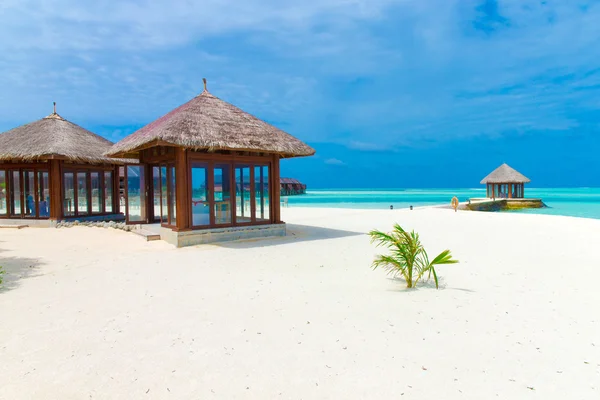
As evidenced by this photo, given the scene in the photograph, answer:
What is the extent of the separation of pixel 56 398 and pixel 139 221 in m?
8.83

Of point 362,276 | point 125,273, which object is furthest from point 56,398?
point 362,276

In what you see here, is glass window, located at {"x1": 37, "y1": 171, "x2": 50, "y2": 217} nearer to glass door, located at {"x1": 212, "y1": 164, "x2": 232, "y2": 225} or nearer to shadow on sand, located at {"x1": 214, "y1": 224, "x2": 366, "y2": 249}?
glass door, located at {"x1": 212, "y1": 164, "x2": 232, "y2": 225}

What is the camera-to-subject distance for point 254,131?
9.16m

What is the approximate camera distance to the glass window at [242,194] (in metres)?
9.09

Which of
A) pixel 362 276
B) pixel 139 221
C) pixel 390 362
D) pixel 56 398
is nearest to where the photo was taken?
pixel 56 398

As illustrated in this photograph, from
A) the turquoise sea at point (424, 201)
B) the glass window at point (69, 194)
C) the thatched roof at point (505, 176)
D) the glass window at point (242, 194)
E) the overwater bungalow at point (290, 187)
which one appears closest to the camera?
the glass window at point (242, 194)

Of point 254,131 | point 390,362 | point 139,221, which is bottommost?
point 390,362

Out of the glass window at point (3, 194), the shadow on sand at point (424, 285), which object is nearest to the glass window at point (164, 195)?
the shadow on sand at point (424, 285)

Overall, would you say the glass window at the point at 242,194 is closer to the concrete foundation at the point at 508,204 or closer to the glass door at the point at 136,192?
the glass door at the point at 136,192

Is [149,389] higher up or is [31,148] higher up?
[31,148]

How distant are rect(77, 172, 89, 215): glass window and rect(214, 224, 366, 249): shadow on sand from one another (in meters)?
6.54

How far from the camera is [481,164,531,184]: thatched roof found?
3269 cm

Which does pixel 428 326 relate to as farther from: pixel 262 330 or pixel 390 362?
pixel 262 330

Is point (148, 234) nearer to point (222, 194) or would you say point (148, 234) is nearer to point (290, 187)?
point (222, 194)
